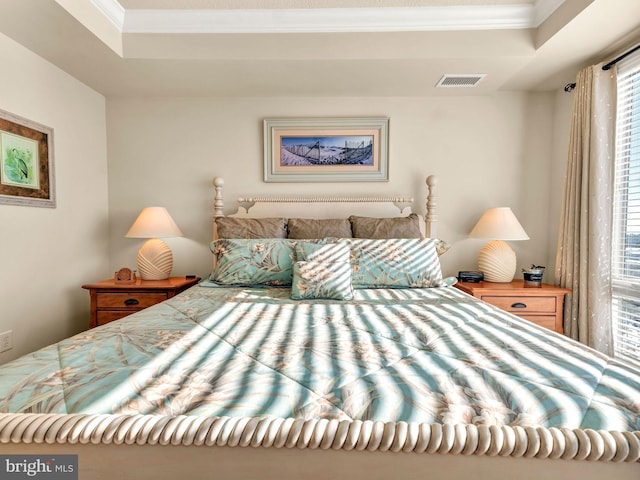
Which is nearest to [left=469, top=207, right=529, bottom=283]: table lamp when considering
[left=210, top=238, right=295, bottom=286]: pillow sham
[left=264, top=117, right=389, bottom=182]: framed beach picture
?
[left=264, top=117, right=389, bottom=182]: framed beach picture

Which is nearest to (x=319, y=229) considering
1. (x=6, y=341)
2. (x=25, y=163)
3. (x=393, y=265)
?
(x=393, y=265)

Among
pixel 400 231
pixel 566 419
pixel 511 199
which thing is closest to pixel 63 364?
pixel 566 419

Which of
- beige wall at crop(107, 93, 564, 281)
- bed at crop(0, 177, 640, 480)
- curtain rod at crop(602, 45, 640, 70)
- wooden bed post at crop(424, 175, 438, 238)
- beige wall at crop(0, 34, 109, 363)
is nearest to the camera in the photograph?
bed at crop(0, 177, 640, 480)

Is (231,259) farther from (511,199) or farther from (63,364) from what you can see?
(511,199)

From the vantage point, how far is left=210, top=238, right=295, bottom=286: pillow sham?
7.48ft

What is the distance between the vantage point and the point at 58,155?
257cm

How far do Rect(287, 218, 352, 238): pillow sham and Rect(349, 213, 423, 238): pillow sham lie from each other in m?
0.09

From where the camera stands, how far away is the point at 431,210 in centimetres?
293

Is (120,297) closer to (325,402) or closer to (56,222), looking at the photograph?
(56,222)

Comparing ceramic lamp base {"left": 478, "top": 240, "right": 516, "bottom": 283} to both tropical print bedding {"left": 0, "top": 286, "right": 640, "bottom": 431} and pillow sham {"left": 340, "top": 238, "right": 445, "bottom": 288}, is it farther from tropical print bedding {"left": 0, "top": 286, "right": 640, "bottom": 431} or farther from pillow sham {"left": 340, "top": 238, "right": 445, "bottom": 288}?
tropical print bedding {"left": 0, "top": 286, "right": 640, "bottom": 431}

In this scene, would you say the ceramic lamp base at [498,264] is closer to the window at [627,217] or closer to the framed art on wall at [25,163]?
the window at [627,217]

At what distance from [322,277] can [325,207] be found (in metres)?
1.17

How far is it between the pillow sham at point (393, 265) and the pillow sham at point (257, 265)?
16.5 inches

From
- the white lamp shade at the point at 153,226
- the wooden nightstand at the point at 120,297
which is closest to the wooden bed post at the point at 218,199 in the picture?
the white lamp shade at the point at 153,226
